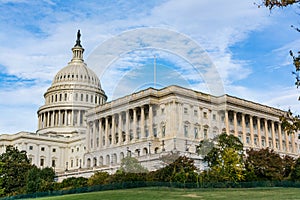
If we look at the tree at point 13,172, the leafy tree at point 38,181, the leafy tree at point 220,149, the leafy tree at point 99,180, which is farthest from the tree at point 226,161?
the tree at point 13,172

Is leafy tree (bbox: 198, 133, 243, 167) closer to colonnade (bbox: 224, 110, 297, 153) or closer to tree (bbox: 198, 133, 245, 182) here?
tree (bbox: 198, 133, 245, 182)

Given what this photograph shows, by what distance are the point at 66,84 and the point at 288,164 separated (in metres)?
97.1

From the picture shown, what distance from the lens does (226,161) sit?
60406 millimetres

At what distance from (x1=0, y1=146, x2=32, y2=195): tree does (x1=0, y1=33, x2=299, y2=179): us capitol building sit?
14.4 meters

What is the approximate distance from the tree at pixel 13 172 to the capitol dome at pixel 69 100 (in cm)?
4848

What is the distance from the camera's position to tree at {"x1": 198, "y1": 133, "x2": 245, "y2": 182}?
5747cm

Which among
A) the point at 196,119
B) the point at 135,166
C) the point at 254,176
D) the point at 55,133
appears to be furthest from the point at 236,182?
the point at 55,133

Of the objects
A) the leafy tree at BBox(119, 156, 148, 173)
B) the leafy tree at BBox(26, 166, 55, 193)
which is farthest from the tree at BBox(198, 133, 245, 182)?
the leafy tree at BBox(26, 166, 55, 193)

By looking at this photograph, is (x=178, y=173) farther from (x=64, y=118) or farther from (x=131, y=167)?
(x=64, y=118)

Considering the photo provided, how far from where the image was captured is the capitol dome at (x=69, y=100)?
5556 inches

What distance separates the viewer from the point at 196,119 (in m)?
Result: 93.2

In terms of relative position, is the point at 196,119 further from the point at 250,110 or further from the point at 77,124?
the point at 77,124

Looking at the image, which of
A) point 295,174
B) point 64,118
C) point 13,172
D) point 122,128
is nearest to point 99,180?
point 13,172

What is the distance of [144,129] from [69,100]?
57.9 meters
